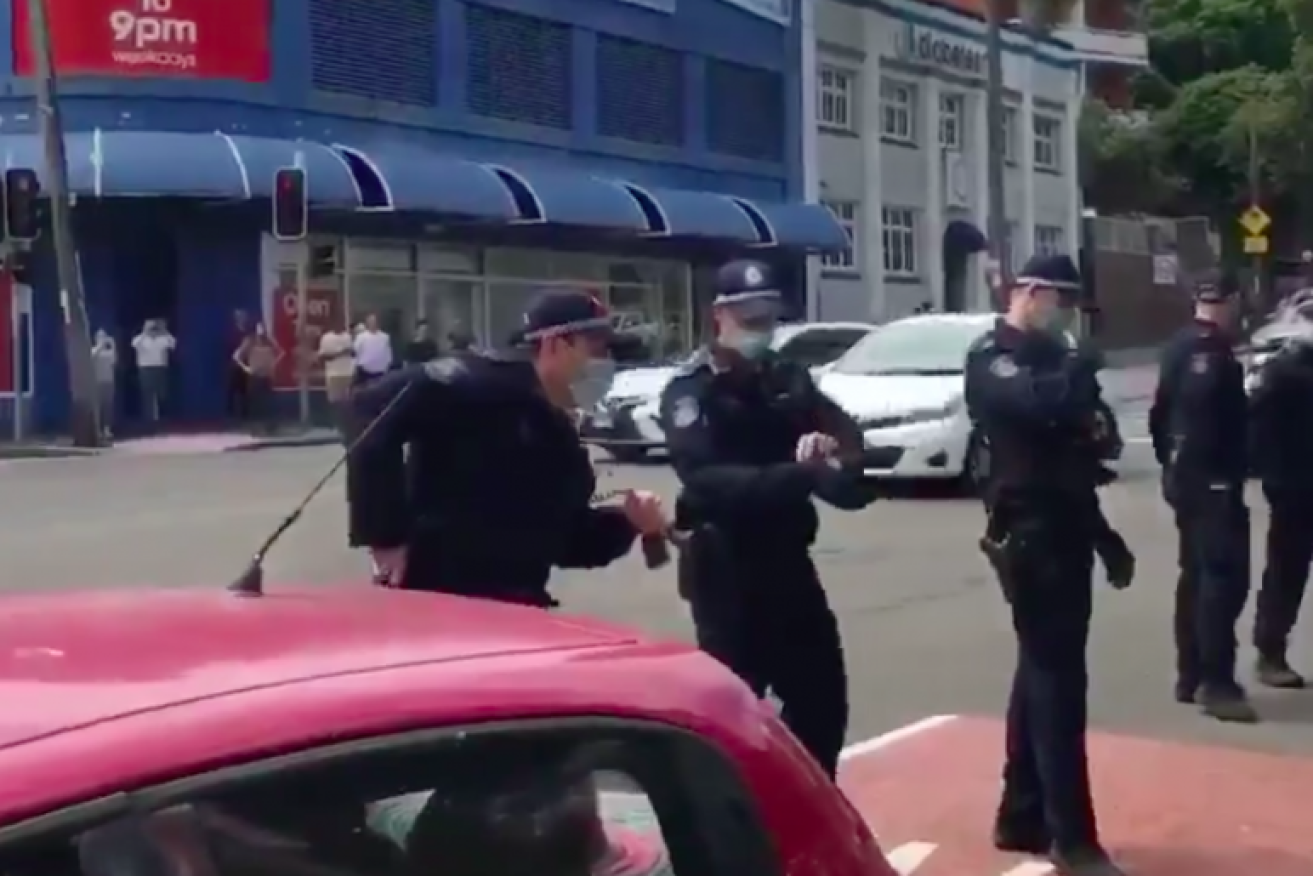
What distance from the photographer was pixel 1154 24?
71.1m

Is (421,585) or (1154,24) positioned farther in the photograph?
(1154,24)

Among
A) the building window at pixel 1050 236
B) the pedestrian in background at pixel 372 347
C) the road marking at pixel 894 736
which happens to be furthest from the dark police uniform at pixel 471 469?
the building window at pixel 1050 236

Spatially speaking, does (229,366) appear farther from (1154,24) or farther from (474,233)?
(1154,24)

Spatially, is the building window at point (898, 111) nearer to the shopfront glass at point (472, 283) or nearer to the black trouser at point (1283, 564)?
the shopfront glass at point (472, 283)

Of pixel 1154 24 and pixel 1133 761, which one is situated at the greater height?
pixel 1154 24

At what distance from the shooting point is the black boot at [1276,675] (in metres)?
10.4

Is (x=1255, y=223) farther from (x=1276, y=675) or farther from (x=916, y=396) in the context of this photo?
(x=1276, y=675)

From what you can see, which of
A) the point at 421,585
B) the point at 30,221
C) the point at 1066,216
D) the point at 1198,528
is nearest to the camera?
the point at 421,585

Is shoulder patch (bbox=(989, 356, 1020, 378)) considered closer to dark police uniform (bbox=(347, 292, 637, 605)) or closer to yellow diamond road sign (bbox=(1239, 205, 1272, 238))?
dark police uniform (bbox=(347, 292, 637, 605))

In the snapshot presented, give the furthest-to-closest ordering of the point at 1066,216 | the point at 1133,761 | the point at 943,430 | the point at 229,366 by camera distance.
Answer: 1. the point at 1066,216
2. the point at 229,366
3. the point at 943,430
4. the point at 1133,761

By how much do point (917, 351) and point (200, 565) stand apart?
737 centimetres

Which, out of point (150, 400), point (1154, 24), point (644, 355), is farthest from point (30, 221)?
point (1154, 24)

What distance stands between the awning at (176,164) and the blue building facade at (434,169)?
34mm

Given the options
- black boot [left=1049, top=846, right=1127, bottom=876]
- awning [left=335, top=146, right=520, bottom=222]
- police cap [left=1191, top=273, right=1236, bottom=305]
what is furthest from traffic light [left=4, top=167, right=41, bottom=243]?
black boot [left=1049, top=846, right=1127, bottom=876]
